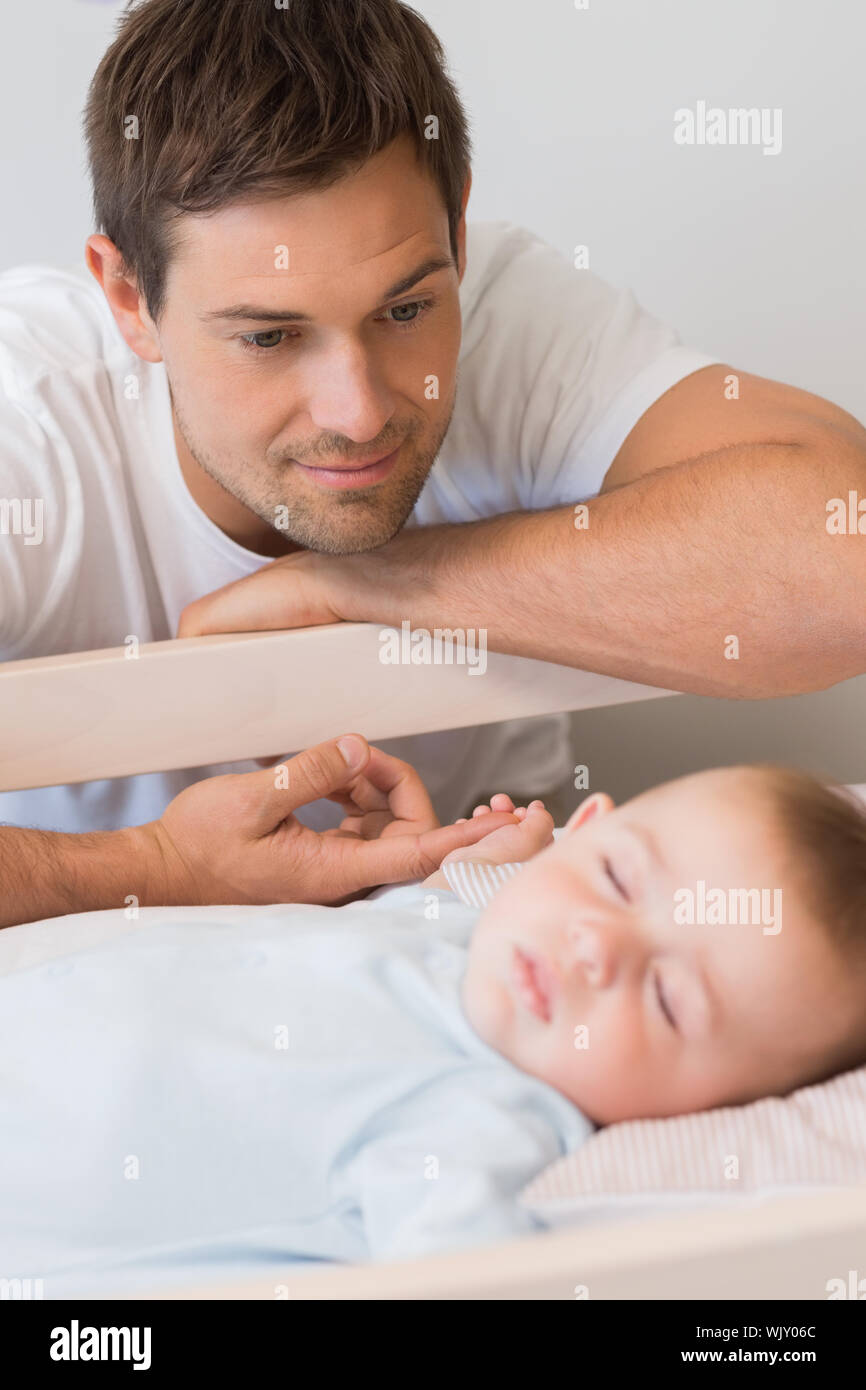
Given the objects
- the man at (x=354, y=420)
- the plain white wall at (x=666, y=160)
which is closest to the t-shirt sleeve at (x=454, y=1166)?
the man at (x=354, y=420)

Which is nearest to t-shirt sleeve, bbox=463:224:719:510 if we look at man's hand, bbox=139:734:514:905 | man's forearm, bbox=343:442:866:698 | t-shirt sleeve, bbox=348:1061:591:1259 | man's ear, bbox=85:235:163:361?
man's forearm, bbox=343:442:866:698

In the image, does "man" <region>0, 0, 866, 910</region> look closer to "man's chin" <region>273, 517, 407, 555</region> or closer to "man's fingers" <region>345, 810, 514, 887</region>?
"man's chin" <region>273, 517, 407, 555</region>

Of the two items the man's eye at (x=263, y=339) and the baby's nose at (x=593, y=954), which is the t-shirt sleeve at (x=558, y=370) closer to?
the man's eye at (x=263, y=339)

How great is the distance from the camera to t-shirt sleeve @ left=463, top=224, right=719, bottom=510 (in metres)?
1.50

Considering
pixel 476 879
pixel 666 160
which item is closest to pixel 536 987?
pixel 476 879

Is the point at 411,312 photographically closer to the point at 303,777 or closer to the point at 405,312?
the point at 405,312

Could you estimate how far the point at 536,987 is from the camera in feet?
2.82

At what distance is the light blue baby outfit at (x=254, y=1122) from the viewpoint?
2.63 feet

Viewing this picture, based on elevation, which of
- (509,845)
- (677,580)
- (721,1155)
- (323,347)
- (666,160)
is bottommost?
(721,1155)

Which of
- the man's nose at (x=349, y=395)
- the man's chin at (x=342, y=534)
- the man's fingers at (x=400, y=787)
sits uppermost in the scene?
the man's nose at (x=349, y=395)

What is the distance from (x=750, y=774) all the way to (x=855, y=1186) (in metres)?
0.28

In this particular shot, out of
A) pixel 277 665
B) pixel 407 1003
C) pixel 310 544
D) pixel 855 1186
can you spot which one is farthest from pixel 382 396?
pixel 855 1186

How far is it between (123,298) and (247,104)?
0.30 meters

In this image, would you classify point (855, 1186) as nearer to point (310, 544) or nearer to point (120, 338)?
point (310, 544)
